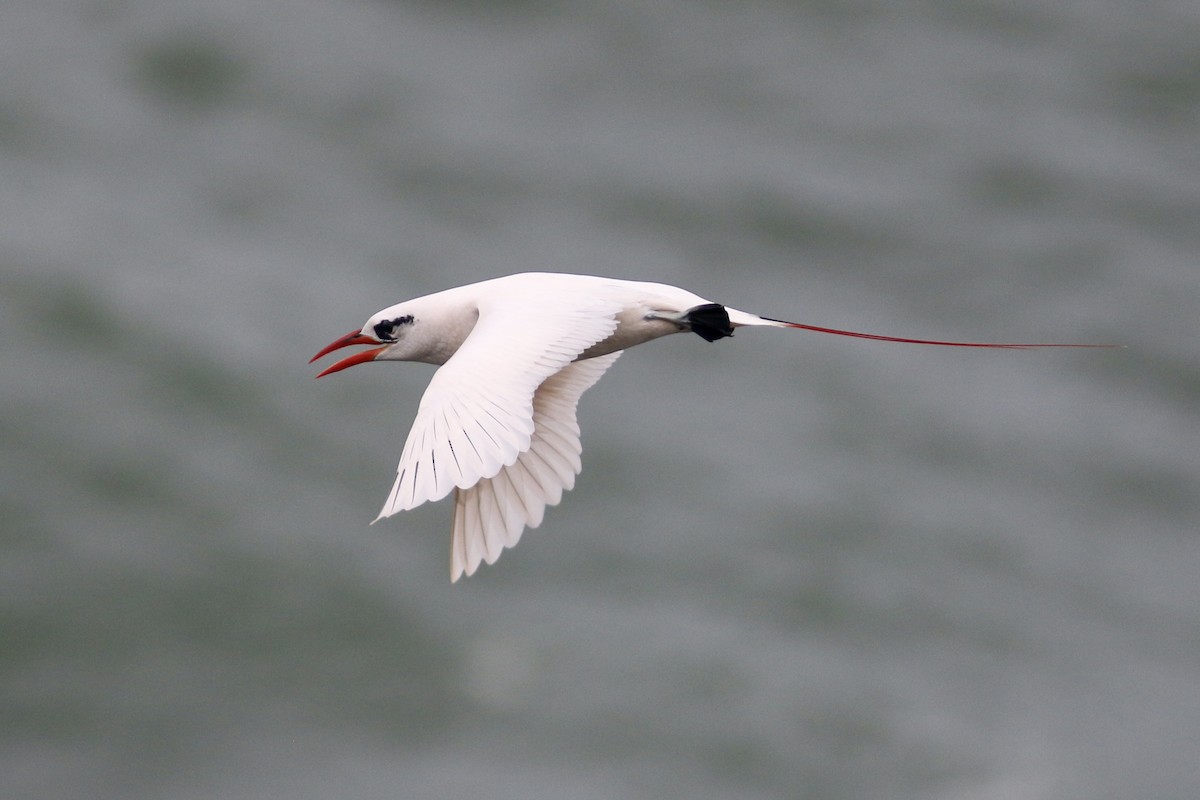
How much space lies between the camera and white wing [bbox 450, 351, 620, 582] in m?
9.34

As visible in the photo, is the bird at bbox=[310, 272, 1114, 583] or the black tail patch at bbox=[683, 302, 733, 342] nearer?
the bird at bbox=[310, 272, 1114, 583]

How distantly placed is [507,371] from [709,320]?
151cm

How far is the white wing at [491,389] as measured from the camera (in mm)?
7586

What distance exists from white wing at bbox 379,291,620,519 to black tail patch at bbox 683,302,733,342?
18.2 inches

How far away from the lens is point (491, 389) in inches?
323

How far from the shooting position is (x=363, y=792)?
2781 centimetres

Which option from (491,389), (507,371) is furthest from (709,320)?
(491,389)

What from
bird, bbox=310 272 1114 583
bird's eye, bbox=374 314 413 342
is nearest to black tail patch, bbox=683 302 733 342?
bird, bbox=310 272 1114 583

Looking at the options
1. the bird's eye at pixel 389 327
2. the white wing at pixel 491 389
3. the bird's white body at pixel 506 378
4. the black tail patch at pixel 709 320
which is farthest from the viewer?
the bird's eye at pixel 389 327

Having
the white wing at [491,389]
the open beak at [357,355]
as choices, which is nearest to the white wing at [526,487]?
the white wing at [491,389]

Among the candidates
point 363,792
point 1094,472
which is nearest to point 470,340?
point 363,792

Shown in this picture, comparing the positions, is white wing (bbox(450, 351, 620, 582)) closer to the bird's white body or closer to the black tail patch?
the bird's white body

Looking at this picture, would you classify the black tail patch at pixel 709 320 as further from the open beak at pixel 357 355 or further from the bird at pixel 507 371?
the open beak at pixel 357 355

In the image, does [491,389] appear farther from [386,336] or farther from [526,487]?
[386,336]
